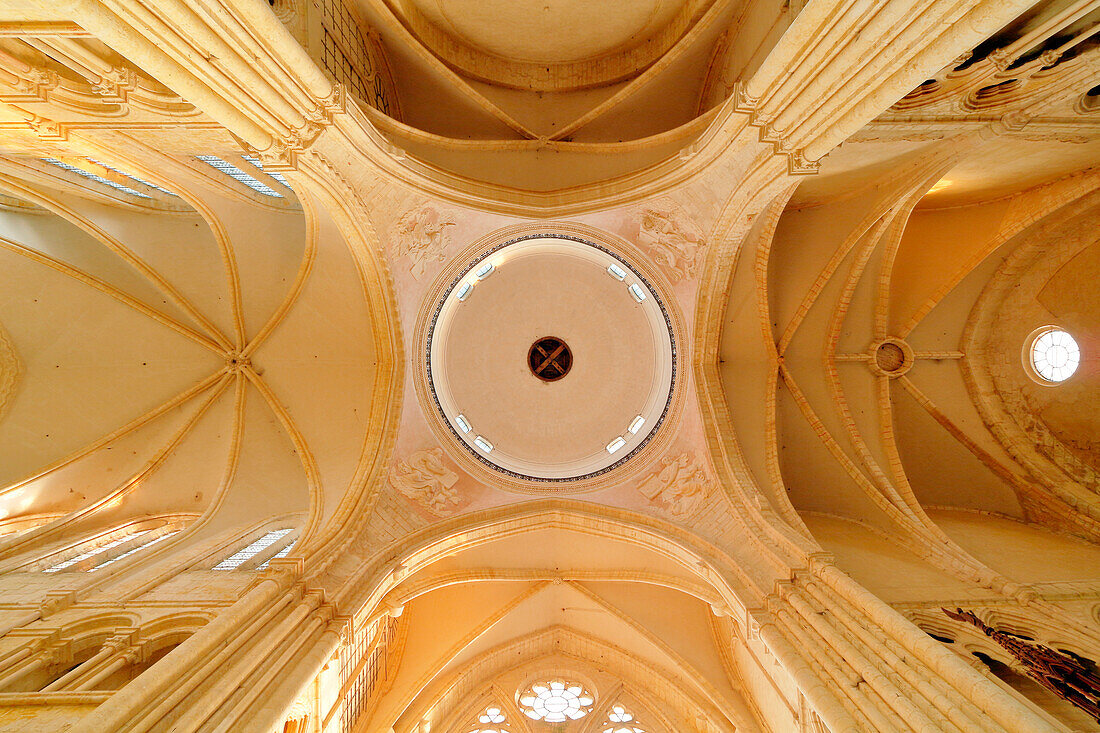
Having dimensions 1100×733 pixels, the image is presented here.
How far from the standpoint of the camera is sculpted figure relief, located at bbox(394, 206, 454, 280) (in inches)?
387

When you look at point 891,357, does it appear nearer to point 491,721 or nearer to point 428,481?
Result: point 428,481

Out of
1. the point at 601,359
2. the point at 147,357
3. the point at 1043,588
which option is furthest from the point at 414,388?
the point at 1043,588

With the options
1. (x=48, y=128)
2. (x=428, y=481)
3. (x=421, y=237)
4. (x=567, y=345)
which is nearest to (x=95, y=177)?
(x=48, y=128)

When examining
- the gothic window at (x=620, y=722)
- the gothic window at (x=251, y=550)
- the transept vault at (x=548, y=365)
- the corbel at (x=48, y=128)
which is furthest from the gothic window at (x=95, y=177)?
the gothic window at (x=620, y=722)

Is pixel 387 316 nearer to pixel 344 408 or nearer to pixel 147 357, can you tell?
pixel 344 408

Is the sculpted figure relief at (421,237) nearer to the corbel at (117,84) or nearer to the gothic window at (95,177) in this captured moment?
the corbel at (117,84)

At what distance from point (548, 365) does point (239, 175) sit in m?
7.28

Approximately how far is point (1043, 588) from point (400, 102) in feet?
46.4

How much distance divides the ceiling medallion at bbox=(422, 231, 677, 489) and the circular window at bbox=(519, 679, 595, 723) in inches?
191

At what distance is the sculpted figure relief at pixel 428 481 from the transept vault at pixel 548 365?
2.4 inches

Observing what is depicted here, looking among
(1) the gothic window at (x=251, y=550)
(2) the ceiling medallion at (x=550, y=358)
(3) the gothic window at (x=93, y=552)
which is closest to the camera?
(3) the gothic window at (x=93, y=552)

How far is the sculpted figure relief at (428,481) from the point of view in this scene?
33.8ft

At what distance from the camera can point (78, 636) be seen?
7.00m

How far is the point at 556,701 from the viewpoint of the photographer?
11562 mm
